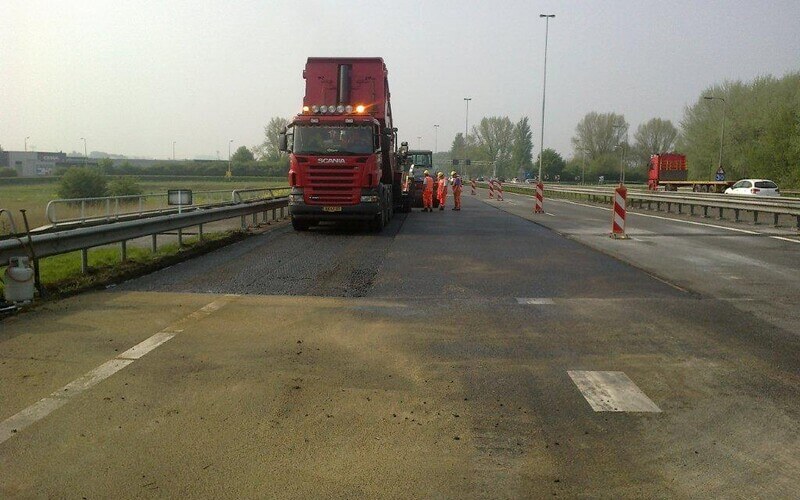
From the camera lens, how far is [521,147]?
145 metres

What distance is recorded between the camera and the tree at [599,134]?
11888cm

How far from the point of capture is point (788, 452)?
13.3ft

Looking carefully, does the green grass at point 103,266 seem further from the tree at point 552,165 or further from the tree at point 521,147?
the tree at point 521,147

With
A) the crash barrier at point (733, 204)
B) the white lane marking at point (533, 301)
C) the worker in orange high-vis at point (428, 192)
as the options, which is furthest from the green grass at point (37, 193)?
the crash barrier at point (733, 204)

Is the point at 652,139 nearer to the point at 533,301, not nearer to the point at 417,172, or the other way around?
the point at 417,172

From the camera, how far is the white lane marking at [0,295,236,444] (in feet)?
14.4

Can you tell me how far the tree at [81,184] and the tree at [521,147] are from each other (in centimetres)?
10848

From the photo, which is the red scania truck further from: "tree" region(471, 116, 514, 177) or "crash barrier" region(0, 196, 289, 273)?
"tree" region(471, 116, 514, 177)

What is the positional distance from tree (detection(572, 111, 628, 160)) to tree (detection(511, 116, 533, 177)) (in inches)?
876

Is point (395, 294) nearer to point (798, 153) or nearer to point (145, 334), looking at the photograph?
point (145, 334)

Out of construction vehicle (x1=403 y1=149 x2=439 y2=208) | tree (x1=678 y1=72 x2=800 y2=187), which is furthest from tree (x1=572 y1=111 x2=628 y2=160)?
construction vehicle (x1=403 y1=149 x2=439 y2=208)

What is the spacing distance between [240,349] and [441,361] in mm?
1794

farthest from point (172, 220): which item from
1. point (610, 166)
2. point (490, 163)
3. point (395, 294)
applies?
point (490, 163)

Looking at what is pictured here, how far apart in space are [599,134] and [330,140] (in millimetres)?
108383
